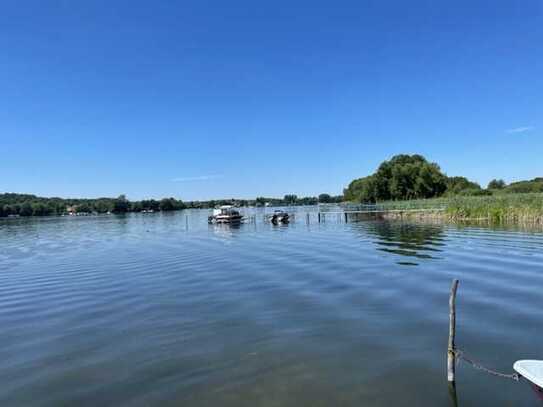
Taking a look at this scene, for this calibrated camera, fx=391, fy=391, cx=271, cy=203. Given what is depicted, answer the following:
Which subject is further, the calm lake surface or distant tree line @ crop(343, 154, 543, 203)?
distant tree line @ crop(343, 154, 543, 203)

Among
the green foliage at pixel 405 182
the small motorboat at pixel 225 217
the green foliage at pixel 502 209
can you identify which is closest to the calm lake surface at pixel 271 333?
the green foliage at pixel 502 209

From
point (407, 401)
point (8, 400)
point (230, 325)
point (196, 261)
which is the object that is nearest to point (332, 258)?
point (196, 261)

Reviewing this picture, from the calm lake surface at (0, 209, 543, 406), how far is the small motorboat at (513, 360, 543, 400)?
0.95m

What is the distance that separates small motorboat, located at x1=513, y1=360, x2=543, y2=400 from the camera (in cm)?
564

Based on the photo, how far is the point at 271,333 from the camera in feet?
34.6

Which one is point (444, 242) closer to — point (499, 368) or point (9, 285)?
point (499, 368)

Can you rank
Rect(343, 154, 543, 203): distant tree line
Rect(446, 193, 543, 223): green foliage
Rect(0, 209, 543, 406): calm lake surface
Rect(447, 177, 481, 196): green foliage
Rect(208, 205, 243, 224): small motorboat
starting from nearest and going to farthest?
Rect(0, 209, 543, 406): calm lake surface → Rect(446, 193, 543, 223): green foliage → Rect(208, 205, 243, 224): small motorboat → Rect(447, 177, 481, 196): green foliage → Rect(343, 154, 543, 203): distant tree line

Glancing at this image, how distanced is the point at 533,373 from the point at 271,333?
619 cm

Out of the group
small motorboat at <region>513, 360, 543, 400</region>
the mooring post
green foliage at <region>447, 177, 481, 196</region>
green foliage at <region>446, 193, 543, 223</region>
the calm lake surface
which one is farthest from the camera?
green foliage at <region>447, 177, 481, 196</region>

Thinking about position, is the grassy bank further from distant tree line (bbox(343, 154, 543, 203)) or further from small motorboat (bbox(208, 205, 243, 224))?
distant tree line (bbox(343, 154, 543, 203))

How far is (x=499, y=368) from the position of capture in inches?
310

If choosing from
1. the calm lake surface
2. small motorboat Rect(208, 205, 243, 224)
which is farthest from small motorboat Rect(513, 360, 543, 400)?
small motorboat Rect(208, 205, 243, 224)

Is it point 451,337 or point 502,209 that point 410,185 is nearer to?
point 502,209

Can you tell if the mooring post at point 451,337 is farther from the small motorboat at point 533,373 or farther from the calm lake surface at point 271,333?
the small motorboat at point 533,373
